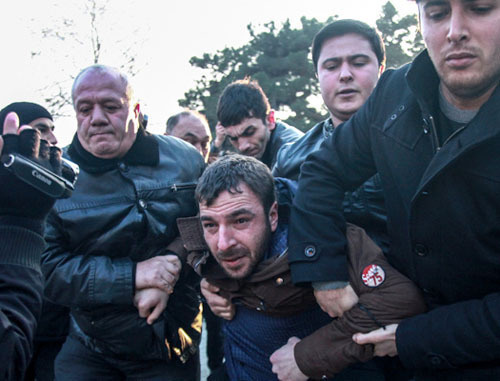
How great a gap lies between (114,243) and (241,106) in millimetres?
1847

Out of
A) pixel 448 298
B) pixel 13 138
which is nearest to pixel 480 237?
pixel 448 298

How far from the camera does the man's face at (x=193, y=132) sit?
469 cm

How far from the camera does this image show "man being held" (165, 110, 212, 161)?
15.4 ft

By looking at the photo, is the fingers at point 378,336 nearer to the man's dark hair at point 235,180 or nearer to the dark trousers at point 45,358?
the man's dark hair at point 235,180

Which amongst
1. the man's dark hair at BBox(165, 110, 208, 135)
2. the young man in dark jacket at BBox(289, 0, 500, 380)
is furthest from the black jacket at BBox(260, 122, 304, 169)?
→ the young man in dark jacket at BBox(289, 0, 500, 380)

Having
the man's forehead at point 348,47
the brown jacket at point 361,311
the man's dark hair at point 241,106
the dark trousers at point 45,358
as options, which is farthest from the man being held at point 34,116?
the brown jacket at point 361,311

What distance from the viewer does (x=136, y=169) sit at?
2.74 m

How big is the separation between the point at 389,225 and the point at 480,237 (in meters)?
0.45

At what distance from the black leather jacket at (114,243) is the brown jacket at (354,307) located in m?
0.63

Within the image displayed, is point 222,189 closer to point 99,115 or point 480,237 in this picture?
point 99,115

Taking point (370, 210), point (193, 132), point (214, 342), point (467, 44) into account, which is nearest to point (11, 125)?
point (467, 44)

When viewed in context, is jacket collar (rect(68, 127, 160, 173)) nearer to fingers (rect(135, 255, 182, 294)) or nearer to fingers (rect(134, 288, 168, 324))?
fingers (rect(135, 255, 182, 294))

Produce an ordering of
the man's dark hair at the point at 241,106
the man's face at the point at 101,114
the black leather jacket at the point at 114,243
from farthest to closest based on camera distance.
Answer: the man's dark hair at the point at 241,106 < the man's face at the point at 101,114 < the black leather jacket at the point at 114,243

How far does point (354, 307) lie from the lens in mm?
1862
